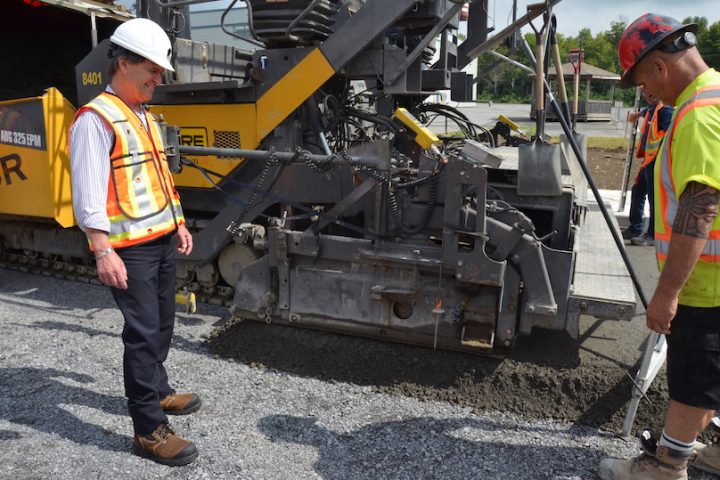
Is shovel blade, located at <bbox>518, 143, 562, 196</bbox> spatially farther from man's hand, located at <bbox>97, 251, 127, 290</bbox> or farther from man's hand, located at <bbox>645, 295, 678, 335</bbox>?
man's hand, located at <bbox>97, 251, 127, 290</bbox>

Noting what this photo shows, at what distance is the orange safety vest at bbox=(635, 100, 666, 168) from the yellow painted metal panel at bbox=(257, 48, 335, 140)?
152 inches

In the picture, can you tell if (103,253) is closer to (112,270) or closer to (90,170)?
(112,270)

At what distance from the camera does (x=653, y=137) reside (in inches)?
258

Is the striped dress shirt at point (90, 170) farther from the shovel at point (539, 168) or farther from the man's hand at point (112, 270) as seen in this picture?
the shovel at point (539, 168)

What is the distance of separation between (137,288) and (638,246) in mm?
6304

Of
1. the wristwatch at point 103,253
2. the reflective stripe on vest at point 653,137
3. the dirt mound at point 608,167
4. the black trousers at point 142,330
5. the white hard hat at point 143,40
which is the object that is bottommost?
the black trousers at point 142,330

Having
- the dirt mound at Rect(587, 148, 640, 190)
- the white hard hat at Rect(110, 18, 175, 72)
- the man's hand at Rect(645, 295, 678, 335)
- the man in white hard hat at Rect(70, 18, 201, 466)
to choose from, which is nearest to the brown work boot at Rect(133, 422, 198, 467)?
the man in white hard hat at Rect(70, 18, 201, 466)

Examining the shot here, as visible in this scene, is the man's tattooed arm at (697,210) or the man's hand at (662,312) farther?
the man's hand at (662,312)

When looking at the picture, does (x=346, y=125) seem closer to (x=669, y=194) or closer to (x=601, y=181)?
(x=669, y=194)

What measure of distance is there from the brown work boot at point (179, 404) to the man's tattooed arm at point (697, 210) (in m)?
2.66

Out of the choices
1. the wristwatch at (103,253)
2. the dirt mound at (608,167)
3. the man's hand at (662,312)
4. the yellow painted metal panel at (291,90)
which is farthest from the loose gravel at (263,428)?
the dirt mound at (608,167)

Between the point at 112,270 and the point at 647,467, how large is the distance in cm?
257

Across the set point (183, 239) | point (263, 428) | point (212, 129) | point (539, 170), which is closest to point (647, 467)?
point (539, 170)

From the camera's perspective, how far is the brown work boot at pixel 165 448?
9.51 ft
